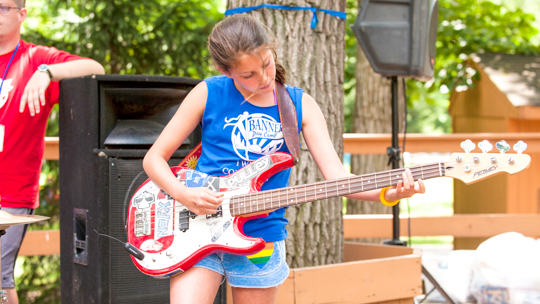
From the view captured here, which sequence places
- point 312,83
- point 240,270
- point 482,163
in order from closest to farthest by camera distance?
point 482,163 < point 240,270 < point 312,83

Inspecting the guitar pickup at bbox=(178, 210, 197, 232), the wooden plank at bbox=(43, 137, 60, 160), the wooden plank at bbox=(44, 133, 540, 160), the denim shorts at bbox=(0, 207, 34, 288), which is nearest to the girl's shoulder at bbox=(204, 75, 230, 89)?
the guitar pickup at bbox=(178, 210, 197, 232)

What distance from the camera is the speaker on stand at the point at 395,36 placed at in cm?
344

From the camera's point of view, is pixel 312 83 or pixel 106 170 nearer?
pixel 106 170

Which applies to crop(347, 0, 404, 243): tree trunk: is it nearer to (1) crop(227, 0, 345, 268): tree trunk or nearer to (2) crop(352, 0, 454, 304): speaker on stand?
(2) crop(352, 0, 454, 304): speaker on stand

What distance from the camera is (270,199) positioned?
1.84 m

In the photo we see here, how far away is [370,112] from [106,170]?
3992 millimetres

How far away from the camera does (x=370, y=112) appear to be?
5852 mm

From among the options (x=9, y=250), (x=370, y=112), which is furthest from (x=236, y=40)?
(x=370, y=112)

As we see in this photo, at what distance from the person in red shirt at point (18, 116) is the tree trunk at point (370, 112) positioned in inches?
149

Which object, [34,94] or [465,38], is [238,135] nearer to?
[34,94]

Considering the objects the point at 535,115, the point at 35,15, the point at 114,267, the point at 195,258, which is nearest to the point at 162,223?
the point at 195,258

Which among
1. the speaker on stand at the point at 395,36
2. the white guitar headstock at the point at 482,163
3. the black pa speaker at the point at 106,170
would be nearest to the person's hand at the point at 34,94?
the black pa speaker at the point at 106,170

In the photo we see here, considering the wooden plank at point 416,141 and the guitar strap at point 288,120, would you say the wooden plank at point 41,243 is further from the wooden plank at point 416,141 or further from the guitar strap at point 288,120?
the guitar strap at point 288,120

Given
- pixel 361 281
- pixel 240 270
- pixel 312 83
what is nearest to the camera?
pixel 240 270
